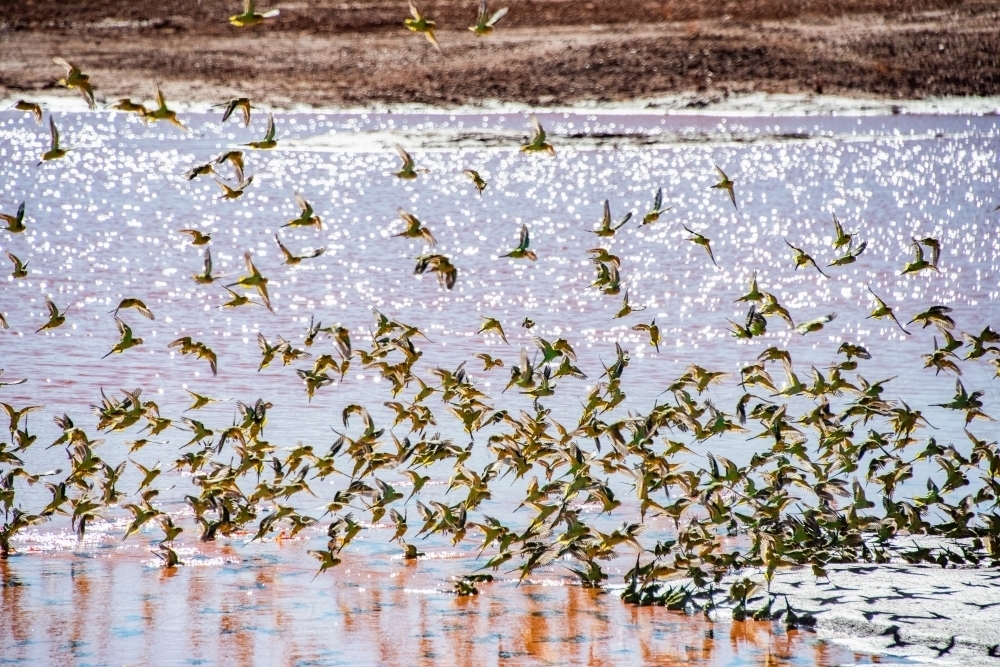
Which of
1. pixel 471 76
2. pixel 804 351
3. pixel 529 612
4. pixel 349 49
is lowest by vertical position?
pixel 529 612

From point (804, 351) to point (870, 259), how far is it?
7569 millimetres

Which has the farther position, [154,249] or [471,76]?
[471,76]

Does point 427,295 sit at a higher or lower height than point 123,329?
higher

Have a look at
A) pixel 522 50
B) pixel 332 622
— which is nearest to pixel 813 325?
pixel 332 622

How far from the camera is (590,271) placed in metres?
21.5

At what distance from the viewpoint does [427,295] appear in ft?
64.3

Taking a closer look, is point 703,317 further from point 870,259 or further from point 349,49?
point 349,49

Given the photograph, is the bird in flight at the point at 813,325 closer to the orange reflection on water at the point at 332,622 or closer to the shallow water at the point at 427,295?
the shallow water at the point at 427,295

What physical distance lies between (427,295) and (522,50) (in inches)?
1200

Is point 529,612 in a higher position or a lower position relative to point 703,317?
lower

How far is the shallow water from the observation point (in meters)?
8.12

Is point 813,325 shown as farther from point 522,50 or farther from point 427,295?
point 522,50

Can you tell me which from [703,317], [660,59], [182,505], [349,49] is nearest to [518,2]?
[349,49]

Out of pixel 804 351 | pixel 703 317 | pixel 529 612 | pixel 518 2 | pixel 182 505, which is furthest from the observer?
pixel 518 2
